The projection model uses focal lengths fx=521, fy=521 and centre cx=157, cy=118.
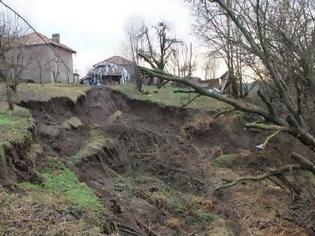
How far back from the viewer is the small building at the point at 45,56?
202 inches

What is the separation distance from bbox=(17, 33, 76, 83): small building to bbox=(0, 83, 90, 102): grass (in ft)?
2.79

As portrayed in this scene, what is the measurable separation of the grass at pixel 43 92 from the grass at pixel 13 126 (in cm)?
229

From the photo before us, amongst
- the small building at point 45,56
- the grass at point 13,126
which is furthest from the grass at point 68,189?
the small building at point 45,56

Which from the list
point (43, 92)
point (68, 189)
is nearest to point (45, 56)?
point (68, 189)

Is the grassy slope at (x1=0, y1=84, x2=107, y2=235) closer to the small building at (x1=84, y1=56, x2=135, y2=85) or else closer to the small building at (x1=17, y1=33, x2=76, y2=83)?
the small building at (x1=17, y1=33, x2=76, y2=83)

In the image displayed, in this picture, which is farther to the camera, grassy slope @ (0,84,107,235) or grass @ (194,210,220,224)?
grass @ (194,210,220,224)

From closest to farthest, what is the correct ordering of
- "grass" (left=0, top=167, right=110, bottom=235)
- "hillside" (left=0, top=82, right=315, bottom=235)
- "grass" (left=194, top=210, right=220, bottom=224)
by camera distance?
"grass" (left=0, top=167, right=110, bottom=235), "hillside" (left=0, top=82, right=315, bottom=235), "grass" (left=194, top=210, right=220, bottom=224)

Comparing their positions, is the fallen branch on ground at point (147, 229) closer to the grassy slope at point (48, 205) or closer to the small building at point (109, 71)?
the grassy slope at point (48, 205)

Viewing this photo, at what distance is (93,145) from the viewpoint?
811 inches

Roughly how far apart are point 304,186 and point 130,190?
5.53m

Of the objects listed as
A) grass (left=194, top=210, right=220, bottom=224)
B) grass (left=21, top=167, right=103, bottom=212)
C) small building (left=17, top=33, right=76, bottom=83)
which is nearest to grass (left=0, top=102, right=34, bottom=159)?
grass (left=21, top=167, right=103, bottom=212)

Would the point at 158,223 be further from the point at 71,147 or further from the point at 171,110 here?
the point at 171,110

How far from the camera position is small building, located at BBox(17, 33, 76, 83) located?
514 centimetres

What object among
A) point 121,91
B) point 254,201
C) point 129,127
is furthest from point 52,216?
point 121,91
